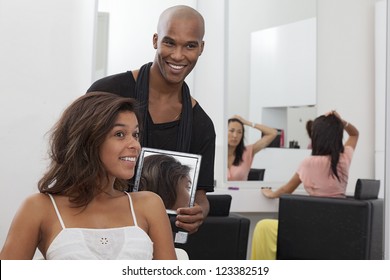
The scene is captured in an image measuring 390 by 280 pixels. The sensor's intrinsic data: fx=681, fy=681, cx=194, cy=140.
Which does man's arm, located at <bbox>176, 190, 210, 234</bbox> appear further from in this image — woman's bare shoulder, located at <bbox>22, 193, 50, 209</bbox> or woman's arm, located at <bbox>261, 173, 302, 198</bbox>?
woman's arm, located at <bbox>261, 173, 302, 198</bbox>

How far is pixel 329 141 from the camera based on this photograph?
375cm

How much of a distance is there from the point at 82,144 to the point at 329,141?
2434 mm

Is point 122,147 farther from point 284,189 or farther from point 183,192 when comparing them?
point 284,189

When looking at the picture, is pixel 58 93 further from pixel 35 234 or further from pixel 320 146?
pixel 320 146

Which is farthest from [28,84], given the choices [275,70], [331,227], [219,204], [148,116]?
[275,70]

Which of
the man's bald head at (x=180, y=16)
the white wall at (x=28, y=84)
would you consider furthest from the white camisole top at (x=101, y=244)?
the man's bald head at (x=180, y=16)

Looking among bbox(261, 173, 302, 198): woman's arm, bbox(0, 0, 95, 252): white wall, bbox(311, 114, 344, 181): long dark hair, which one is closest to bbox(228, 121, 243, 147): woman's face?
bbox(261, 173, 302, 198): woman's arm

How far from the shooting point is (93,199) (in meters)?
1.55

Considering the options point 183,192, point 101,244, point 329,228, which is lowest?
point 329,228

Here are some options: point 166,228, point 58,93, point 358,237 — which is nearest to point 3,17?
point 58,93

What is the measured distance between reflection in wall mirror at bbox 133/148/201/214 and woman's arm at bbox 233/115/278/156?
7.85ft

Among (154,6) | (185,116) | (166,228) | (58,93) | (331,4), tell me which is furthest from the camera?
(331,4)

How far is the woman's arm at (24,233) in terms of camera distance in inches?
56.9

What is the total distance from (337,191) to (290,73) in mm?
978
